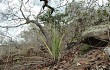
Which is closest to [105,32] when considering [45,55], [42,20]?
[45,55]

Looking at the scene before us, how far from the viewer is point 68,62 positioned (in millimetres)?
5586

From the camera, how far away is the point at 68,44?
7.80m

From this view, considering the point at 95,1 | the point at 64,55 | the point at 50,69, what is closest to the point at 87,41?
the point at 64,55

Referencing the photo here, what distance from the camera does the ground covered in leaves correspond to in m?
4.70

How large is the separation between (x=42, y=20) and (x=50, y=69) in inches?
276

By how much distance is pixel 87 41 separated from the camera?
20.3ft

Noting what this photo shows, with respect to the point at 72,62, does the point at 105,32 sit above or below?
above

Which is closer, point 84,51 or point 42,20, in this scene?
point 84,51

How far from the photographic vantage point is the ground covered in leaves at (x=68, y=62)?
15.4ft

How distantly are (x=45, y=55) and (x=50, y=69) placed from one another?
131 centimetres

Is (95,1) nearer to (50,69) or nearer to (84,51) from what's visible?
(84,51)

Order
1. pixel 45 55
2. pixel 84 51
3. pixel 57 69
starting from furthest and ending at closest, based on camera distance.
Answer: pixel 45 55
pixel 84 51
pixel 57 69

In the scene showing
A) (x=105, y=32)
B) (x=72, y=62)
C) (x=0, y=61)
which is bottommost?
(x=0, y=61)

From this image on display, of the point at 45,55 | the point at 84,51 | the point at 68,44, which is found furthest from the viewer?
the point at 68,44
